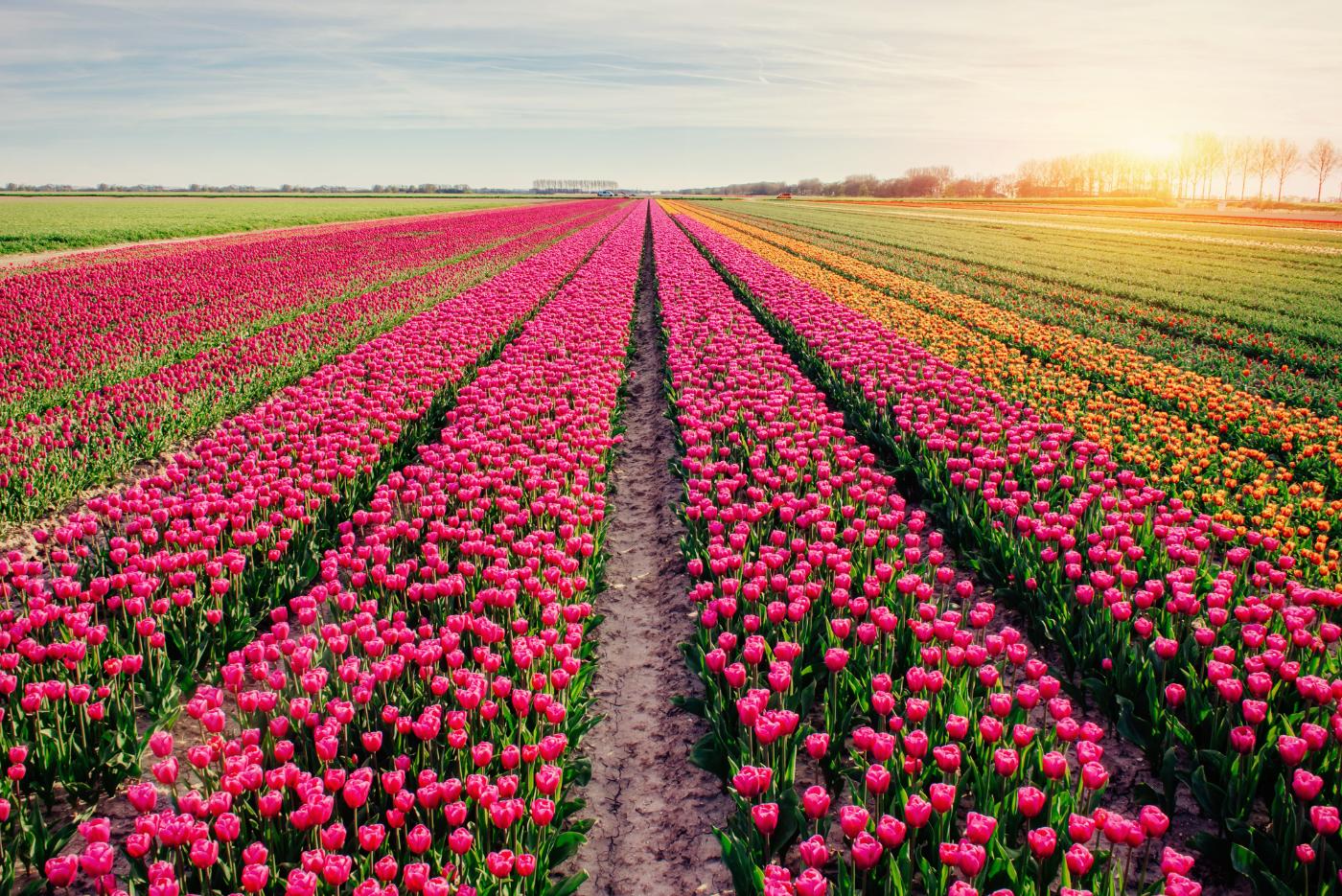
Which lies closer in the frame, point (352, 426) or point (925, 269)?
point (352, 426)

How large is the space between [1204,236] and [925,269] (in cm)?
2829

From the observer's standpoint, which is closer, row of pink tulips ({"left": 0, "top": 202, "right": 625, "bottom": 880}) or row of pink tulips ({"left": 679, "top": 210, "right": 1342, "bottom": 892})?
row of pink tulips ({"left": 679, "top": 210, "right": 1342, "bottom": 892})

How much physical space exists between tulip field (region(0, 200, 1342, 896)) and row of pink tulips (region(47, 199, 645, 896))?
0.09 feet

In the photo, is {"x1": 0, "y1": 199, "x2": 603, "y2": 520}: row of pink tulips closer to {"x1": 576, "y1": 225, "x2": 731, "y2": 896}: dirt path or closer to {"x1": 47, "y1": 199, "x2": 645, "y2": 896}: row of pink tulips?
{"x1": 47, "y1": 199, "x2": 645, "y2": 896}: row of pink tulips

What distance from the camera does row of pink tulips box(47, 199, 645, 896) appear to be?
293cm

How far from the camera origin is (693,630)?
5867 millimetres

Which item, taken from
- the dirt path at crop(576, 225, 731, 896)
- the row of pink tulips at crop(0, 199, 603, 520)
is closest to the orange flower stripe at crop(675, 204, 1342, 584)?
the dirt path at crop(576, 225, 731, 896)

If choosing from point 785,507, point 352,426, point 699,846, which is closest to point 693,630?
point 785,507

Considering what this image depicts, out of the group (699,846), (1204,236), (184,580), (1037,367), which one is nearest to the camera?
(699,846)

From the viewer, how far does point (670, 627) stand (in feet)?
19.5

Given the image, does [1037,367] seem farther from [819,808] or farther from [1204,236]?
[1204,236]

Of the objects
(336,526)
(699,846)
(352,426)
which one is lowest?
(699,846)

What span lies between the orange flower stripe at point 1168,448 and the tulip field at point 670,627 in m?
0.08

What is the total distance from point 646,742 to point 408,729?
141cm
